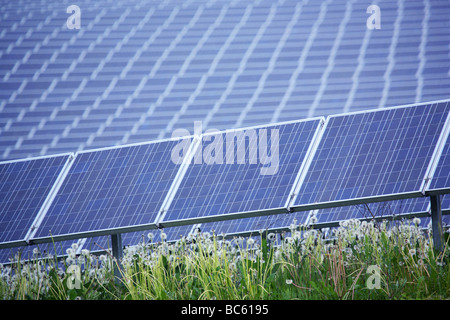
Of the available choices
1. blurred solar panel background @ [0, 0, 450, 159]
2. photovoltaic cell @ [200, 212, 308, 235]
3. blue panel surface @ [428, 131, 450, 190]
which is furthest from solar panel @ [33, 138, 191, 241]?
blue panel surface @ [428, 131, 450, 190]

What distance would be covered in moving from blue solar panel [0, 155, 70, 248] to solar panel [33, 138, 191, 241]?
18 centimetres

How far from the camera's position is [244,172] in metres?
5.95

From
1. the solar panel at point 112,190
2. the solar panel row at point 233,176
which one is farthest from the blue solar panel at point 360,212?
the solar panel at point 112,190

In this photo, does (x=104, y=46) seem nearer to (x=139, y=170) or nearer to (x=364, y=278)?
(x=139, y=170)

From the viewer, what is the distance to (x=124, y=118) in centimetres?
647

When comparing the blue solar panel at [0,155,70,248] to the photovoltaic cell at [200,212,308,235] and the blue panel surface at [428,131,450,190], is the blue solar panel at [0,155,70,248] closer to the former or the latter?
the photovoltaic cell at [200,212,308,235]

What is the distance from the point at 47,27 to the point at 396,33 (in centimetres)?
361

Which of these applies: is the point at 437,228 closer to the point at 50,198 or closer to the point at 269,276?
the point at 269,276

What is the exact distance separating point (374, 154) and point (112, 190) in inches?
101

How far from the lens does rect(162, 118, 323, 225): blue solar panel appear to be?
554 cm

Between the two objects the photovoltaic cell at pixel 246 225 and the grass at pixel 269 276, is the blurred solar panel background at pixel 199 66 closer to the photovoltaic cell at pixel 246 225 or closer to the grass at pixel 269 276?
the photovoltaic cell at pixel 246 225

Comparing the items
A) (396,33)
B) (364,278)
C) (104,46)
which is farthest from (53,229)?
(396,33)

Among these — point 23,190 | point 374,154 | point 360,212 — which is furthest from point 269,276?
point 23,190
